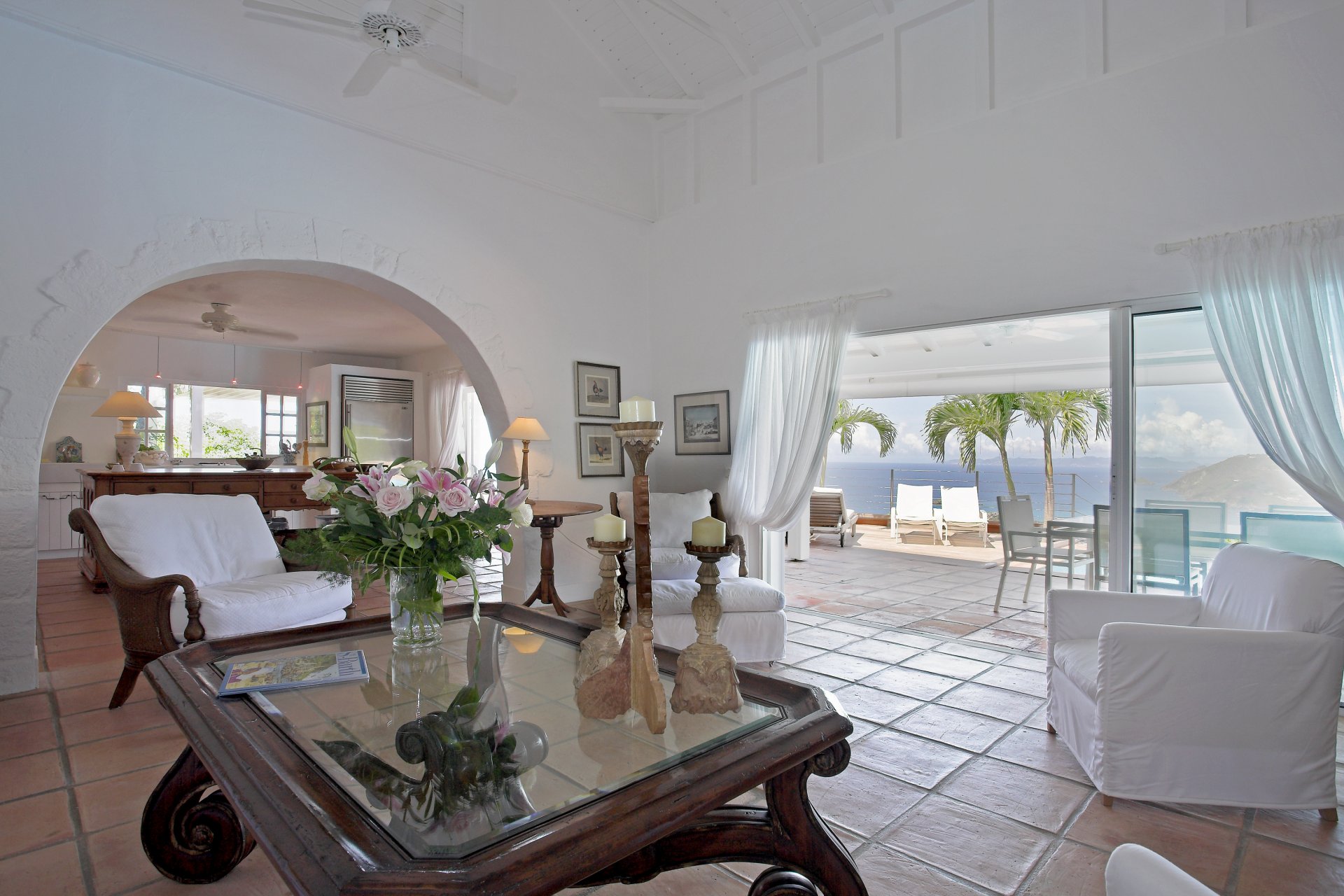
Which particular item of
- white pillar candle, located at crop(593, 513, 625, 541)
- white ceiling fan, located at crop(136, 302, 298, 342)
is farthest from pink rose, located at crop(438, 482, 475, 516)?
white ceiling fan, located at crop(136, 302, 298, 342)

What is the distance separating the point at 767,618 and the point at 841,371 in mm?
1878

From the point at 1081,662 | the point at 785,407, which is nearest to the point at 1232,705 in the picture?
the point at 1081,662

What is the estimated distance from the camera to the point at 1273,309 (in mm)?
3348

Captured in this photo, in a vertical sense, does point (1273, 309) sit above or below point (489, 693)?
above

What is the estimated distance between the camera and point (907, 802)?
8.16 feet

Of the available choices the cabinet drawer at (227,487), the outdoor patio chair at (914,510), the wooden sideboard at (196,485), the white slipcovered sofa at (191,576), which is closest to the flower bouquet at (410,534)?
the white slipcovered sofa at (191,576)

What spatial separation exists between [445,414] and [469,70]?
21.7 ft

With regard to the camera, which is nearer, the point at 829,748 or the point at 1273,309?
the point at 829,748

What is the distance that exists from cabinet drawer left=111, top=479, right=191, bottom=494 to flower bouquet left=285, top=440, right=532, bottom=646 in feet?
14.8

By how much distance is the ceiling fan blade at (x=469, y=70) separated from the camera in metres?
3.70

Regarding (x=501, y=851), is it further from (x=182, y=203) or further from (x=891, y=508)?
(x=891, y=508)

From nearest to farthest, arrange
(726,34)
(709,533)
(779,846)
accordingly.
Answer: (709,533) → (779,846) → (726,34)

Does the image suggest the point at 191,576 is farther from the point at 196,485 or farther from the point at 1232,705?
the point at 1232,705

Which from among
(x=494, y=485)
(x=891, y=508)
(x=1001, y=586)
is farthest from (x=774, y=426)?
(x=891, y=508)
